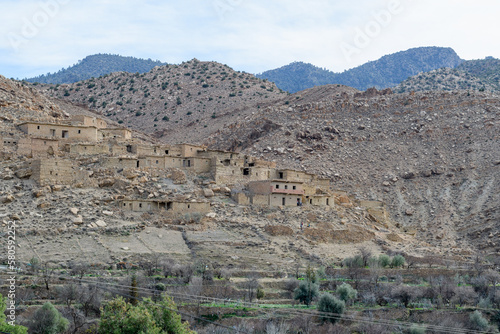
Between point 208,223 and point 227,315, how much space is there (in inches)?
329

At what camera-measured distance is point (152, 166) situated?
33.7m

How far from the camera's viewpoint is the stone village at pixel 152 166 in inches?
1211

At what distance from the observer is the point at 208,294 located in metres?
23.9

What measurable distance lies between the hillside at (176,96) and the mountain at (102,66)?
52.7 metres

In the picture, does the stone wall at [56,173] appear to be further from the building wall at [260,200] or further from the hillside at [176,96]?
the hillside at [176,96]

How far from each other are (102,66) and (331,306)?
4636 inches

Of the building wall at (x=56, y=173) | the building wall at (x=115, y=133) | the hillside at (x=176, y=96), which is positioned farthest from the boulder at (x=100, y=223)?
the hillside at (x=176, y=96)

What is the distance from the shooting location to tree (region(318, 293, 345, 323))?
22906mm

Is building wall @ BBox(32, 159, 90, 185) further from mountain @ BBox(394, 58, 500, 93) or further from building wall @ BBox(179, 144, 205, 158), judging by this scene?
mountain @ BBox(394, 58, 500, 93)

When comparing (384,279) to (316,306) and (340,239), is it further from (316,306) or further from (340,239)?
(316,306)

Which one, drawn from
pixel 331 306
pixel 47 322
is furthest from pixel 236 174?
pixel 47 322

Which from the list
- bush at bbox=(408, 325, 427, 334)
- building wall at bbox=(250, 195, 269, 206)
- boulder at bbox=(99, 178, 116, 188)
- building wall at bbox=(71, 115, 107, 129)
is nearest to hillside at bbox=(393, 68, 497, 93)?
building wall at bbox=(250, 195, 269, 206)

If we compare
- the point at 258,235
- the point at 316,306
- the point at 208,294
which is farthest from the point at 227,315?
the point at 258,235

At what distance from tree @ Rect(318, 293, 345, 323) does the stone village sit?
941 centimetres
